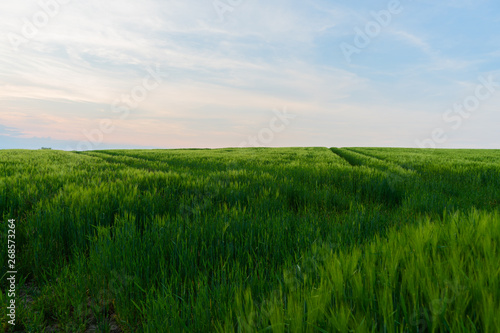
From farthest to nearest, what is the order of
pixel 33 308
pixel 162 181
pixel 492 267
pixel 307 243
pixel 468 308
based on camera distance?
1. pixel 162 181
2. pixel 307 243
3. pixel 33 308
4. pixel 492 267
5. pixel 468 308

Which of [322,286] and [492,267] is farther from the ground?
[492,267]

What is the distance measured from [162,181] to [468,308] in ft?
16.4

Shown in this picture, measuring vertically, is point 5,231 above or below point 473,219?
below

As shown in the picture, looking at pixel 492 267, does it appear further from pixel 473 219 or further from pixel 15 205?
pixel 15 205

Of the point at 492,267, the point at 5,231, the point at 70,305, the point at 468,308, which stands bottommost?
the point at 70,305

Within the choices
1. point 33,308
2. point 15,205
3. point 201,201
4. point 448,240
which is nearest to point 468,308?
point 448,240

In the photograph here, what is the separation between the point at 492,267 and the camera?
49.8 inches

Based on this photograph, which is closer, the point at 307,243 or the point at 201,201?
the point at 307,243

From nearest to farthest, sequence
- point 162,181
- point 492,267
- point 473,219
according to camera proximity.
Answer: point 492,267 < point 473,219 < point 162,181

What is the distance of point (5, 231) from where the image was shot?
2730mm

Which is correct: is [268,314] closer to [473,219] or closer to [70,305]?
[70,305]

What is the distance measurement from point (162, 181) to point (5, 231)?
8.88ft

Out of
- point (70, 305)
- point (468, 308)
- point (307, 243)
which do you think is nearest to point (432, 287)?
point (468, 308)

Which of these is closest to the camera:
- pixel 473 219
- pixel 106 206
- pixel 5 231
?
pixel 473 219
